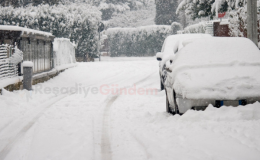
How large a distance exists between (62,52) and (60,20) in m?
8.06

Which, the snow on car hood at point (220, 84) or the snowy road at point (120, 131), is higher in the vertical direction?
the snow on car hood at point (220, 84)

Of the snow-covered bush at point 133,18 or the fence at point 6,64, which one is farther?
the snow-covered bush at point 133,18

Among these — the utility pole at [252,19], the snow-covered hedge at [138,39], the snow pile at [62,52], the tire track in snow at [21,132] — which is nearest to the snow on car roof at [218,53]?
the utility pole at [252,19]

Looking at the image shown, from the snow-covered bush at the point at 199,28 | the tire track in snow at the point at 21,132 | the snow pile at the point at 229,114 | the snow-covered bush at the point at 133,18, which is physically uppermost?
the snow-covered bush at the point at 133,18

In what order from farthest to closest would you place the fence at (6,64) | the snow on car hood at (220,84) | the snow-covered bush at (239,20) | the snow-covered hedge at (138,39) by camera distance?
the snow-covered hedge at (138,39)
the snow-covered bush at (239,20)
the fence at (6,64)
the snow on car hood at (220,84)

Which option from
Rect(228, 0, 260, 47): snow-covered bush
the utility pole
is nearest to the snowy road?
the utility pole

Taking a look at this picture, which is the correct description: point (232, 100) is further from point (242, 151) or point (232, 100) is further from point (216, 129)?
point (242, 151)

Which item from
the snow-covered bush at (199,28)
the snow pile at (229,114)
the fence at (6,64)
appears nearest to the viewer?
the snow pile at (229,114)

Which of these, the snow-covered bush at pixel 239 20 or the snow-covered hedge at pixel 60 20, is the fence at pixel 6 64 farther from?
the snow-covered hedge at pixel 60 20

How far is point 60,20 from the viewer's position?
27328mm

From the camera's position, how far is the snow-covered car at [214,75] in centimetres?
636

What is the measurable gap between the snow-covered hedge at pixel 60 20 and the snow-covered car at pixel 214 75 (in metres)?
20.5

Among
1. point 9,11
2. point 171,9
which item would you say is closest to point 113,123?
point 9,11

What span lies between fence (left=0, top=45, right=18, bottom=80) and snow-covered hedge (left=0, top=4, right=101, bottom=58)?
14878 millimetres
